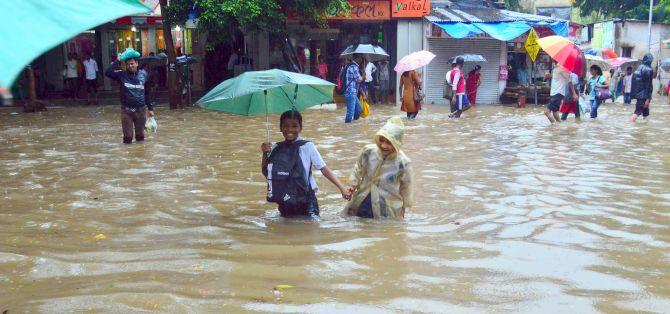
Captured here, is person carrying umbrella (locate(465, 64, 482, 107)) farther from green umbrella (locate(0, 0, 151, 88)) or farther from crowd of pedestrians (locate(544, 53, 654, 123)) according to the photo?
green umbrella (locate(0, 0, 151, 88))

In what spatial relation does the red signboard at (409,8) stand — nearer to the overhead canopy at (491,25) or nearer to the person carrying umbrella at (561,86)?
the overhead canopy at (491,25)

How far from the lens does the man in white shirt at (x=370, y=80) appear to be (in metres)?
19.6

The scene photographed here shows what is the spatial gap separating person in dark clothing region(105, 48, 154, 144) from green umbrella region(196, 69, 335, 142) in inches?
187

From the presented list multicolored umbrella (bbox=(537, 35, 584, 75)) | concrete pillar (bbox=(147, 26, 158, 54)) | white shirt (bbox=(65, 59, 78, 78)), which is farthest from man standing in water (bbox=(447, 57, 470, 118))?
white shirt (bbox=(65, 59, 78, 78))

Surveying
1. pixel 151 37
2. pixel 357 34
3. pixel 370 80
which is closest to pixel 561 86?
pixel 370 80

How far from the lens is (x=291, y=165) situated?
17.4 feet

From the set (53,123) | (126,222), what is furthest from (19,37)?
(53,123)

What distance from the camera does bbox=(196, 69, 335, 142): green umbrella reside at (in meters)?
5.10

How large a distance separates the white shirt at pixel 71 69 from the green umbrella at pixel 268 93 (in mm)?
16827

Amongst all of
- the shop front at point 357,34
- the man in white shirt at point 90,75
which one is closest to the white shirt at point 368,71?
the shop front at point 357,34

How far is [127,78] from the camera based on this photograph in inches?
400

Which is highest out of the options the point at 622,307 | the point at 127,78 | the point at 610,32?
the point at 610,32

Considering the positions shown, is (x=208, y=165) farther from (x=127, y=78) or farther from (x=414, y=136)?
(x=414, y=136)

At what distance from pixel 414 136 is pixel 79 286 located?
8883mm
